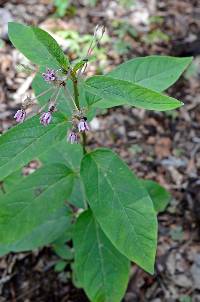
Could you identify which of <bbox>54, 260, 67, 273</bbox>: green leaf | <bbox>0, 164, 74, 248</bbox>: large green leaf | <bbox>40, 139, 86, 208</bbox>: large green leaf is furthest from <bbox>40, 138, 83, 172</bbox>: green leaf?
<bbox>54, 260, 67, 273</bbox>: green leaf

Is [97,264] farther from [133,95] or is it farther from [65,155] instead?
[133,95]

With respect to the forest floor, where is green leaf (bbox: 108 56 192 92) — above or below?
above

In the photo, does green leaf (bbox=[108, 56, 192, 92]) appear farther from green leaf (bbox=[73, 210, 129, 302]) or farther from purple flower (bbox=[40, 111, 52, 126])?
green leaf (bbox=[73, 210, 129, 302])

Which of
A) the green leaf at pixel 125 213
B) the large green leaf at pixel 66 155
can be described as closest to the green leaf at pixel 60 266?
the large green leaf at pixel 66 155

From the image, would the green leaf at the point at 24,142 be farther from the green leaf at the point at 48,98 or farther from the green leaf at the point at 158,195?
the green leaf at the point at 158,195

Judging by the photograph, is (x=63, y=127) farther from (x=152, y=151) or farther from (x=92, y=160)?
(x=152, y=151)

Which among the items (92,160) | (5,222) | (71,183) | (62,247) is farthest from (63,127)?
(62,247)
